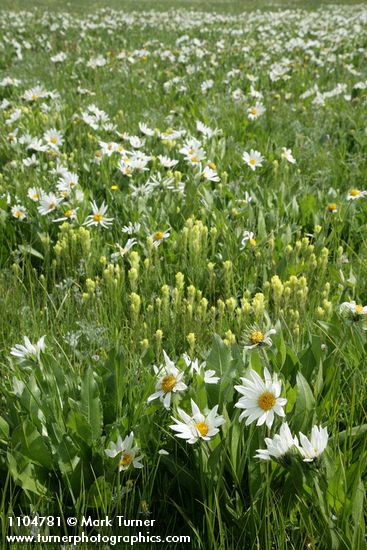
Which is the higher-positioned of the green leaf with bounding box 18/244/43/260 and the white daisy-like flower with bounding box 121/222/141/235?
the white daisy-like flower with bounding box 121/222/141/235

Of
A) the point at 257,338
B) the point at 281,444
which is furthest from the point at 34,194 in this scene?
the point at 281,444

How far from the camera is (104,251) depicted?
3107 millimetres

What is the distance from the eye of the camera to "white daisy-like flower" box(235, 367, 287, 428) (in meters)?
1.49

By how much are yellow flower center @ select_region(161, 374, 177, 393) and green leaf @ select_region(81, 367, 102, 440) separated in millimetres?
234

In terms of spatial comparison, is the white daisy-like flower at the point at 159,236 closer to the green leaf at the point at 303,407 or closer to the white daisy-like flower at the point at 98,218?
the white daisy-like flower at the point at 98,218

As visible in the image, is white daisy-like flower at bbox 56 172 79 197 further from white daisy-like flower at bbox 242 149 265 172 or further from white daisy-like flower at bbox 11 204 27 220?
white daisy-like flower at bbox 242 149 265 172

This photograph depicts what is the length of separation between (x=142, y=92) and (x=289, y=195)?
3.53m

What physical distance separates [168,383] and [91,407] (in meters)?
0.28

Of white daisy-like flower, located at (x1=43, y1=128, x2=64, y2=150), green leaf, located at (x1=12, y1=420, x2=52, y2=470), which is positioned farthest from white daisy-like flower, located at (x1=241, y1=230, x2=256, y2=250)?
white daisy-like flower, located at (x1=43, y1=128, x2=64, y2=150)

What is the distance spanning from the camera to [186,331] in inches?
95.2

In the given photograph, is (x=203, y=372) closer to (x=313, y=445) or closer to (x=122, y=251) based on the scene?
(x=313, y=445)

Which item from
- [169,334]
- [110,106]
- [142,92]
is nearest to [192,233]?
[169,334]

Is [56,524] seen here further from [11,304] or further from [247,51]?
[247,51]

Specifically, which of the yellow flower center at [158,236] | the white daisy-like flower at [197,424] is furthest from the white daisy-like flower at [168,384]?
the yellow flower center at [158,236]
